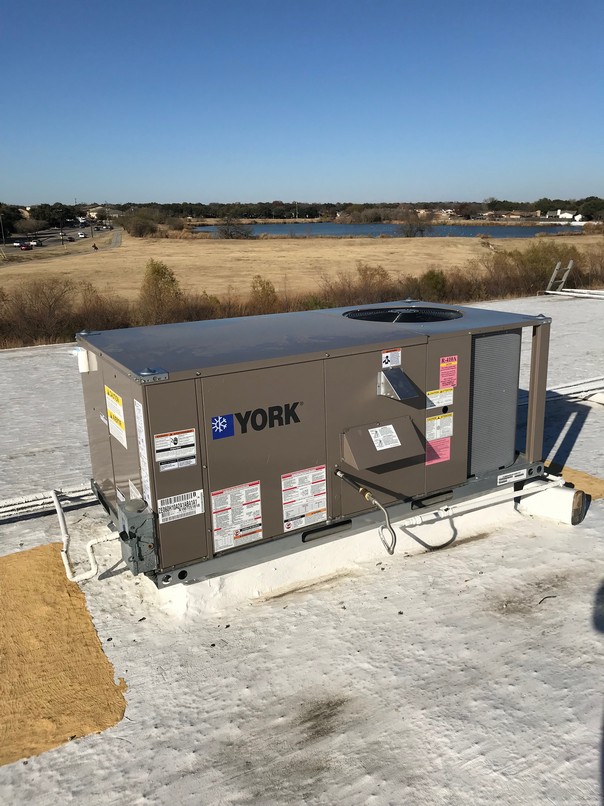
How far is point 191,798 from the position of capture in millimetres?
3039

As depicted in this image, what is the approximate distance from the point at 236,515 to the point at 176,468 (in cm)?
54

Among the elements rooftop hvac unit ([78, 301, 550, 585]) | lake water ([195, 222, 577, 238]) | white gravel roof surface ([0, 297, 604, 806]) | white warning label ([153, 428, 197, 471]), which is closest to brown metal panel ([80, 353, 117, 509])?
rooftop hvac unit ([78, 301, 550, 585])

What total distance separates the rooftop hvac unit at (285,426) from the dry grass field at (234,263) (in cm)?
2425

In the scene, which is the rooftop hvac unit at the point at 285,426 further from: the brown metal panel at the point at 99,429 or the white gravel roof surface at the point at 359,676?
the white gravel roof surface at the point at 359,676

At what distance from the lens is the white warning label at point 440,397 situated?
4797 millimetres

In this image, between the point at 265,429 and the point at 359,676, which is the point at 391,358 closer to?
the point at 265,429

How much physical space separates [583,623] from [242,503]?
2249 millimetres

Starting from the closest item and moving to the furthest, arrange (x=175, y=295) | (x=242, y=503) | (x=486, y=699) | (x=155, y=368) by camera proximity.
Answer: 1. (x=486, y=699)
2. (x=155, y=368)
3. (x=242, y=503)
4. (x=175, y=295)

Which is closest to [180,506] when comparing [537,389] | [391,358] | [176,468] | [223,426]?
[176,468]

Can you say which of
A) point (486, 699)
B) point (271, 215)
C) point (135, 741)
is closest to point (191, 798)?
point (135, 741)

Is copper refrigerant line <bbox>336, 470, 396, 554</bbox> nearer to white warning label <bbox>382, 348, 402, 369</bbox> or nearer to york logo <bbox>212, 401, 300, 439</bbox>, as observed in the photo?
york logo <bbox>212, 401, 300, 439</bbox>

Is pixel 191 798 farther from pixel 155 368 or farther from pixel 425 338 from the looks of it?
pixel 425 338

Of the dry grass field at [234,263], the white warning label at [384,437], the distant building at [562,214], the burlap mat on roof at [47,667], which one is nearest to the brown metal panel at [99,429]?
the burlap mat on roof at [47,667]

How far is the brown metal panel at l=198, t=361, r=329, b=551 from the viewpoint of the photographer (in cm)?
398
